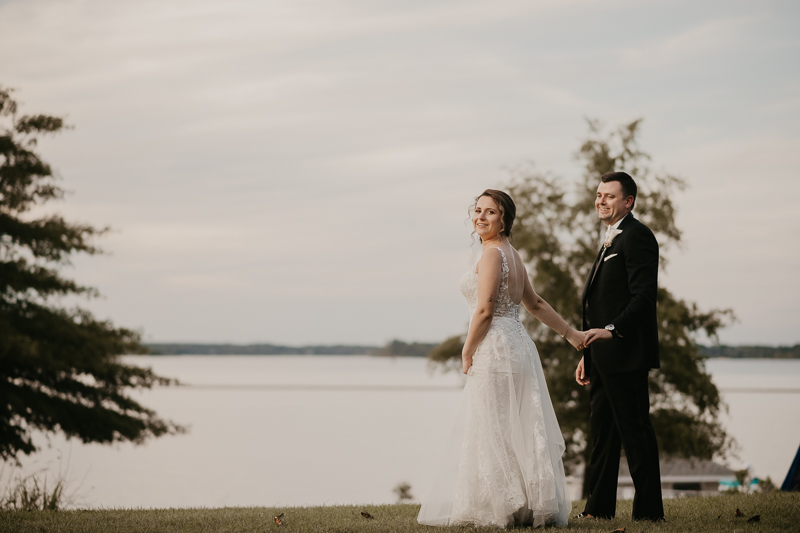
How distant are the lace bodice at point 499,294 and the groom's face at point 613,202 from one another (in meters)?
0.92

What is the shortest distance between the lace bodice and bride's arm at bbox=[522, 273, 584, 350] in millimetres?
197

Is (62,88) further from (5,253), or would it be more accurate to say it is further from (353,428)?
(353,428)

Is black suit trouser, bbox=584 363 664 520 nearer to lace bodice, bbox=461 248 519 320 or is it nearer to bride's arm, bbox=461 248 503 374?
lace bodice, bbox=461 248 519 320

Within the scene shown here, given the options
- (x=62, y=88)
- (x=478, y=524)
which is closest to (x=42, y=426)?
(x=62, y=88)

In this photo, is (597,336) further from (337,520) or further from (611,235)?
(337,520)

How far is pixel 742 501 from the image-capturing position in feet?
20.4

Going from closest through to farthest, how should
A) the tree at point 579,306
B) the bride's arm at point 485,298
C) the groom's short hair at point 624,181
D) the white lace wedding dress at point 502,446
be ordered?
the white lace wedding dress at point 502,446
the bride's arm at point 485,298
the groom's short hair at point 624,181
the tree at point 579,306

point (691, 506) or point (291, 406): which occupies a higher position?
point (691, 506)

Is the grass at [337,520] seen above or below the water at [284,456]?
above

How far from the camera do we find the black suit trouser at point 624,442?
5168 mm

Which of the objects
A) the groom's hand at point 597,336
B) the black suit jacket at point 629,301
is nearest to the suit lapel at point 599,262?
the black suit jacket at point 629,301

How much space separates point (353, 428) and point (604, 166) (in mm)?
68795

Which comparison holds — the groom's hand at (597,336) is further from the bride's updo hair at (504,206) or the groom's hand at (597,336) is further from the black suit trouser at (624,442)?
the bride's updo hair at (504,206)

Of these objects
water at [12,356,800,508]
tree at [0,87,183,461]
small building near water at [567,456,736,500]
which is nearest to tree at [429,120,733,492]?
water at [12,356,800,508]
